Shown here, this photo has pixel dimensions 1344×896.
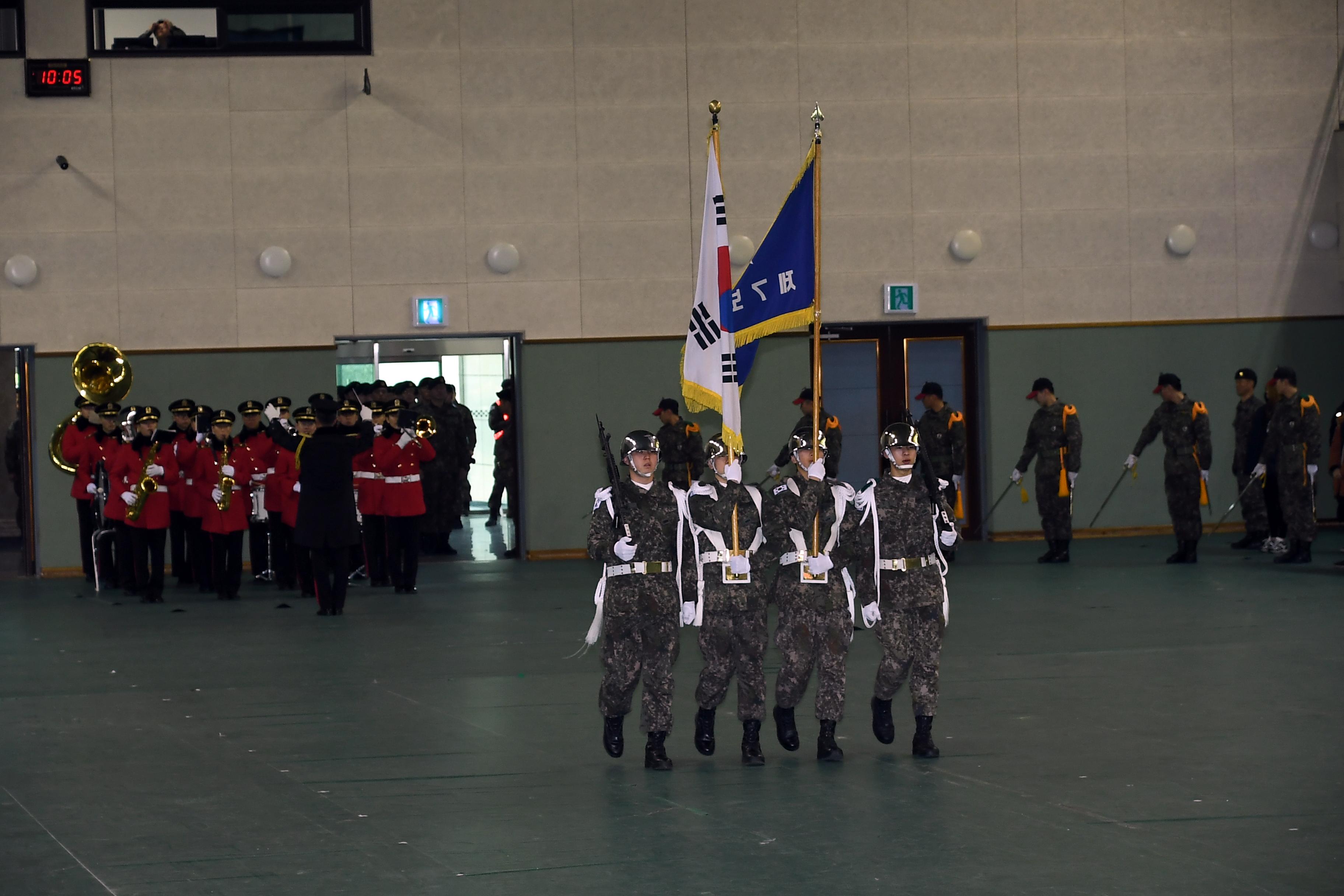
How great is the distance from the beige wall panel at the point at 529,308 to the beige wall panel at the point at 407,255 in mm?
368

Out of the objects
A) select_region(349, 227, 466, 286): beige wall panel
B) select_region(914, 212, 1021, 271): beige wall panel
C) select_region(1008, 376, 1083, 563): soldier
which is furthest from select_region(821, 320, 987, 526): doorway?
select_region(349, 227, 466, 286): beige wall panel

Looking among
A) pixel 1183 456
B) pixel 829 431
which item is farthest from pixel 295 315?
pixel 1183 456

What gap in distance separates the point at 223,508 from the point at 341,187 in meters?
4.90

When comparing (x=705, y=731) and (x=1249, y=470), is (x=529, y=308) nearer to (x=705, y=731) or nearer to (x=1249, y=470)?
(x=1249, y=470)

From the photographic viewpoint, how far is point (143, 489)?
51.9 feet

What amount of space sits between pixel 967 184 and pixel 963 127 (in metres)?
0.68

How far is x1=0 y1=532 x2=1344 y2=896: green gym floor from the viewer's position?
246 inches

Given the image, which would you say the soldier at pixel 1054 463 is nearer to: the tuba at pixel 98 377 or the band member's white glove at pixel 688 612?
the tuba at pixel 98 377

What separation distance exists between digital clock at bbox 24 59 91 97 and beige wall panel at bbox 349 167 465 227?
3.15 meters

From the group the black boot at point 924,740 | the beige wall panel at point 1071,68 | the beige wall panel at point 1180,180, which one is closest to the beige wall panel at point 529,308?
the beige wall panel at point 1071,68

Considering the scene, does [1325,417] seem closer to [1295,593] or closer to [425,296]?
[1295,593]

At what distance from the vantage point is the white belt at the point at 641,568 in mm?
8078

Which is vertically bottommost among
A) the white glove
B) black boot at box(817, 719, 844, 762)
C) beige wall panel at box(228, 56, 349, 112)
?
black boot at box(817, 719, 844, 762)

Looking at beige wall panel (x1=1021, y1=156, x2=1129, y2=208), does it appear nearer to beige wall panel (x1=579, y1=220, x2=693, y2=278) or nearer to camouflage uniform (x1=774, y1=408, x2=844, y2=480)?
beige wall panel (x1=579, y1=220, x2=693, y2=278)
